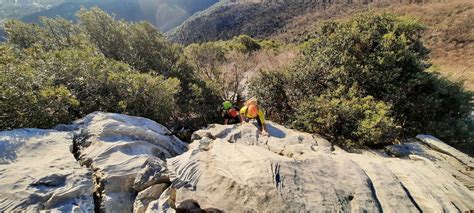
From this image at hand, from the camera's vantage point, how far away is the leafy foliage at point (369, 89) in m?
10.8

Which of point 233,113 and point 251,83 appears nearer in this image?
point 233,113

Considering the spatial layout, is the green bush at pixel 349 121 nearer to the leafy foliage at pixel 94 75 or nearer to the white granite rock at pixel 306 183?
the white granite rock at pixel 306 183

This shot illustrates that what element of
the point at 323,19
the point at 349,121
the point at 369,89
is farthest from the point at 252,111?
the point at 323,19

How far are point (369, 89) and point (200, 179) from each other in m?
10.7

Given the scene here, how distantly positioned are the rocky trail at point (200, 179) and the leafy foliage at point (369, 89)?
351 centimetres

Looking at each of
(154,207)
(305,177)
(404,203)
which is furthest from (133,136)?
(404,203)

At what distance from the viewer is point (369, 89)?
13180 mm

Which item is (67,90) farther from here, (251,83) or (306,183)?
(251,83)

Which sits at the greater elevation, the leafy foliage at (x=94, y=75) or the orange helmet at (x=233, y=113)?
the leafy foliage at (x=94, y=75)

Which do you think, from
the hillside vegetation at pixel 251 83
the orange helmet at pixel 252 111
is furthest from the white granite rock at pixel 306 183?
the hillside vegetation at pixel 251 83

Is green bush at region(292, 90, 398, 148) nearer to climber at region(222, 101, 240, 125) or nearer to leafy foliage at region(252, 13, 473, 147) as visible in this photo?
leafy foliage at region(252, 13, 473, 147)

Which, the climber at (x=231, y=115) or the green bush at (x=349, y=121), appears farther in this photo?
the climber at (x=231, y=115)

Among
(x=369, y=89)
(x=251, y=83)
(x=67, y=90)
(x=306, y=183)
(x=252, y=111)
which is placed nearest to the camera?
(x=306, y=183)

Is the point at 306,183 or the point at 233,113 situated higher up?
the point at 233,113
